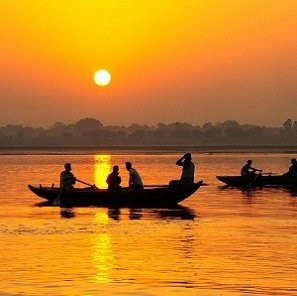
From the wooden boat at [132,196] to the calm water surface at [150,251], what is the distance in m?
0.71

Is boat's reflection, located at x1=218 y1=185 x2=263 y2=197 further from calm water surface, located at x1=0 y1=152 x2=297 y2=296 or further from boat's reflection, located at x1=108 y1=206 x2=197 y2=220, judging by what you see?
boat's reflection, located at x1=108 y1=206 x2=197 y2=220

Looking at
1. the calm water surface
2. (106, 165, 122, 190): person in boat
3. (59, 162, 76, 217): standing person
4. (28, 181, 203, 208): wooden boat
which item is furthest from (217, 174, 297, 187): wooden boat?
(59, 162, 76, 217): standing person

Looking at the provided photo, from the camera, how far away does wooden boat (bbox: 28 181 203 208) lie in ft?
134

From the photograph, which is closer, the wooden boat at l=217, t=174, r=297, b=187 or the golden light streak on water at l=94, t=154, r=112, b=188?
the wooden boat at l=217, t=174, r=297, b=187

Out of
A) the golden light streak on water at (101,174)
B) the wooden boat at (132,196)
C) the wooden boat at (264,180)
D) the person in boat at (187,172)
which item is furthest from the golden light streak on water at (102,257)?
the golden light streak on water at (101,174)

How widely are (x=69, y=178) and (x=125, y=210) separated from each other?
284 cm

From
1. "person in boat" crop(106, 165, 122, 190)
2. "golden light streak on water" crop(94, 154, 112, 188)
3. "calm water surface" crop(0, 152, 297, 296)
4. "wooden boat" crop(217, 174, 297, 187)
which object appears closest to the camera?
"calm water surface" crop(0, 152, 297, 296)

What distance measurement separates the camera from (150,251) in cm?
2642

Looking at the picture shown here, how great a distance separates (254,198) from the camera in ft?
163

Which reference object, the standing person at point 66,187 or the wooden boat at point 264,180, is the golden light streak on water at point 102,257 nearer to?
the standing person at point 66,187

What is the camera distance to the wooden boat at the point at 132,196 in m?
40.8

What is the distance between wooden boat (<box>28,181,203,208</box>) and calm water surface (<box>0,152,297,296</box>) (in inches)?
27.8

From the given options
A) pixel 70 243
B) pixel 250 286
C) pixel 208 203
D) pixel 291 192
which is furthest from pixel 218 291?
pixel 291 192

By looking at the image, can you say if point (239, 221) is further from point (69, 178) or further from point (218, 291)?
point (218, 291)
